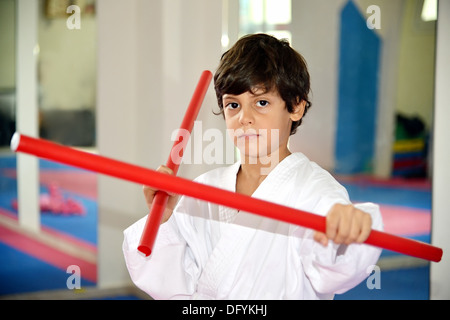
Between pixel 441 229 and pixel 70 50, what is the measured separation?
55.9 inches

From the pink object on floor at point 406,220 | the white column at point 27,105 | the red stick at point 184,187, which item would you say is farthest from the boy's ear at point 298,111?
the white column at point 27,105

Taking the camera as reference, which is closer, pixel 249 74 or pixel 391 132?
pixel 249 74

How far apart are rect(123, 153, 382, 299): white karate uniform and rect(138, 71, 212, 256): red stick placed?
82 millimetres

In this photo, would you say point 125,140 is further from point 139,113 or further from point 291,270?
A: point 291,270

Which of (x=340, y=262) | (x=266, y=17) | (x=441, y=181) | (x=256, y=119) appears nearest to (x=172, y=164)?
(x=256, y=119)

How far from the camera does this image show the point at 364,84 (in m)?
1.59

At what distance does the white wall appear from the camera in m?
1.81

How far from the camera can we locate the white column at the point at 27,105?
198 centimetres

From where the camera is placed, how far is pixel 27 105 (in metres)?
2.03

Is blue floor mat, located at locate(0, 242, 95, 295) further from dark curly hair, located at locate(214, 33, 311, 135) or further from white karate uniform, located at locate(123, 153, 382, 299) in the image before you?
dark curly hair, located at locate(214, 33, 311, 135)

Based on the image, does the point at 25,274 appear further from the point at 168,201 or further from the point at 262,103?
the point at 262,103

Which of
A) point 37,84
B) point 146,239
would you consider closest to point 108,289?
point 37,84

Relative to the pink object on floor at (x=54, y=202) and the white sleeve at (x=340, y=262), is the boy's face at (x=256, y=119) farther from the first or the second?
the pink object on floor at (x=54, y=202)

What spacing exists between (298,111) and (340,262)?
0.32 m
